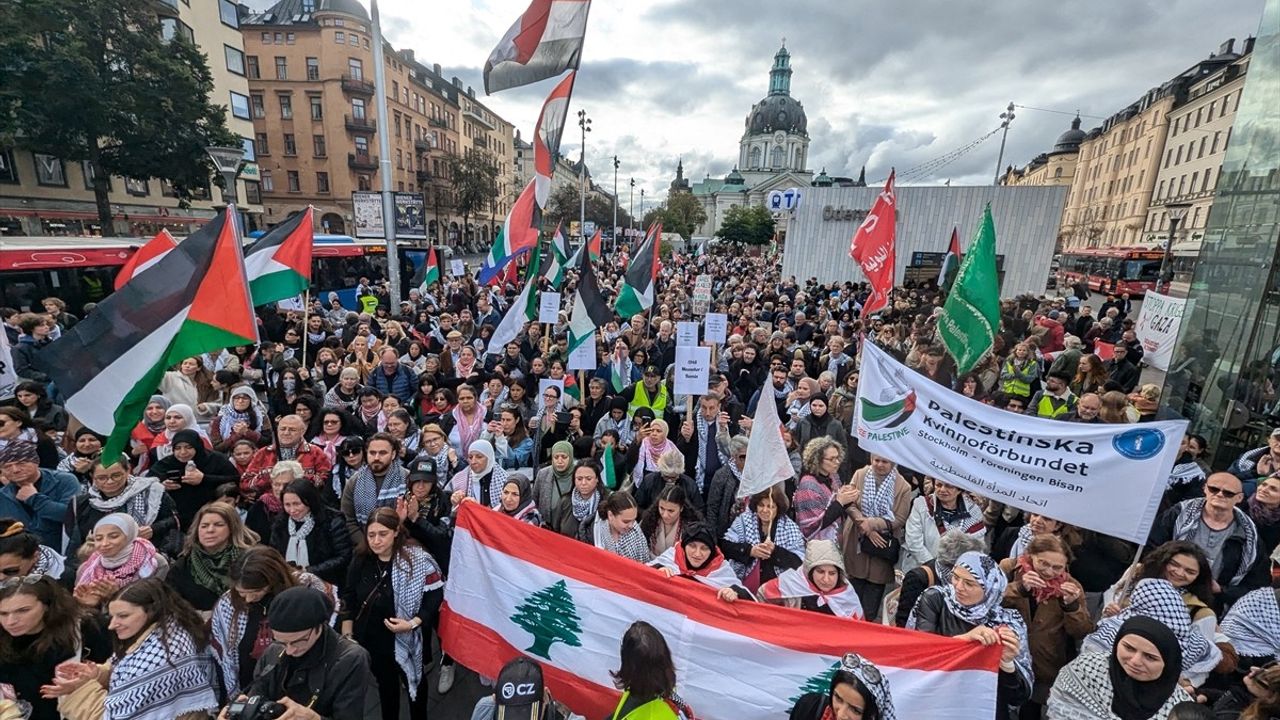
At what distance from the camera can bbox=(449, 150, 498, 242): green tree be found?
54625 millimetres

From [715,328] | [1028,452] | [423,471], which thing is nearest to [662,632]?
[423,471]

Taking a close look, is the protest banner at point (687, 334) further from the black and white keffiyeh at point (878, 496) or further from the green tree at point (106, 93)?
the green tree at point (106, 93)

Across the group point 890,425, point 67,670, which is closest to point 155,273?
point 67,670

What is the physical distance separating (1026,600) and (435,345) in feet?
31.5

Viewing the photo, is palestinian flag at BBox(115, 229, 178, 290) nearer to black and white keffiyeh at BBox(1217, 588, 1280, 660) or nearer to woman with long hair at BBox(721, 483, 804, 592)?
woman with long hair at BBox(721, 483, 804, 592)

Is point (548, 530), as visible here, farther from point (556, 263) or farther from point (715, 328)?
point (556, 263)

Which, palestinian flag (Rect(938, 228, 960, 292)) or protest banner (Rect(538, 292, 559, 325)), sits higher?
palestinian flag (Rect(938, 228, 960, 292))

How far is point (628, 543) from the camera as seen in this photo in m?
3.96

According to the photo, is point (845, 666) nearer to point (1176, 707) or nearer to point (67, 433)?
point (1176, 707)

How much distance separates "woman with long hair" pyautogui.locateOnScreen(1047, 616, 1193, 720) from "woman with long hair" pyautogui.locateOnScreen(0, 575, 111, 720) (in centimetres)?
496

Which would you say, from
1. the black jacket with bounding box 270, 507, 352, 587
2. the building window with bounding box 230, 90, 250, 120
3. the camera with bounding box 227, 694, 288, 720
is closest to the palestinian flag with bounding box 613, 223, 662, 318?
the black jacket with bounding box 270, 507, 352, 587

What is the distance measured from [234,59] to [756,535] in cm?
4687

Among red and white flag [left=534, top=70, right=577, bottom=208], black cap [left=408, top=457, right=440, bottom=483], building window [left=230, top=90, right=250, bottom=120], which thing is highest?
building window [left=230, top=90, right=250, bottom=120]

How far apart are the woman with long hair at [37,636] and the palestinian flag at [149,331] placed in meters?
1.28
